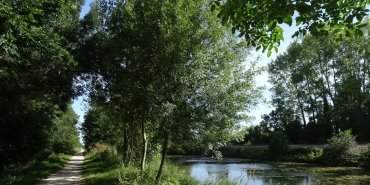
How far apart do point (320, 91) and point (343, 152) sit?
24328 millimetres

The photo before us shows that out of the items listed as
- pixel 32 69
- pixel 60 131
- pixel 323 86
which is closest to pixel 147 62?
pixel 32 69

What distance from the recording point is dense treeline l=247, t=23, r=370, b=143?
54.4m

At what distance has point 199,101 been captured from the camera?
13352 millimetres

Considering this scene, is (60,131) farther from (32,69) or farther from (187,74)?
(187,74)

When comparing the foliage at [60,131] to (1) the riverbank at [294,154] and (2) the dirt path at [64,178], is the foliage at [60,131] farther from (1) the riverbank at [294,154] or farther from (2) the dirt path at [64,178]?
(1) the riverbank at [294,154]

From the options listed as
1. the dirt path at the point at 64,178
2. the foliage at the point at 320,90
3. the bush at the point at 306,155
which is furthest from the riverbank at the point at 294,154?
the dirt path at the point at 64,178

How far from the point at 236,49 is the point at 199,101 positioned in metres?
2.31

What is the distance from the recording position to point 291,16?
15.7 feet

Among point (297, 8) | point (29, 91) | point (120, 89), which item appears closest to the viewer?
point (297, 8)

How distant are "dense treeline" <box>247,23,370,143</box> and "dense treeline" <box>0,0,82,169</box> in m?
39.4

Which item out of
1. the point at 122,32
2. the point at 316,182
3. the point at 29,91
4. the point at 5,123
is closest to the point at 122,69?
the point at 122,32

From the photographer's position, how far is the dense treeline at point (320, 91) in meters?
54.4

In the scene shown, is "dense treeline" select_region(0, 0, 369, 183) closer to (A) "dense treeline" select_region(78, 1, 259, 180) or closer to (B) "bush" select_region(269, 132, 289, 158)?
(A) "dense treeline" select_region(78, 1, 259, 180)

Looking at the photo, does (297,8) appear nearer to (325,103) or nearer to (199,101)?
(199,101)
